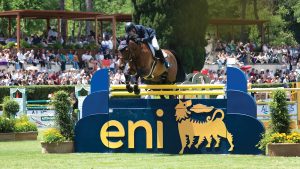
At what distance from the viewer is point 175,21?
42.4 meters

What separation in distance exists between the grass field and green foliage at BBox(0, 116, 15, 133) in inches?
181

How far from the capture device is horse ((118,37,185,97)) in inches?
724

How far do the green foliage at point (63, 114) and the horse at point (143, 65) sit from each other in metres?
1.35

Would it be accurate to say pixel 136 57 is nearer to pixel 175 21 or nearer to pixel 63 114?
pixel 63 114

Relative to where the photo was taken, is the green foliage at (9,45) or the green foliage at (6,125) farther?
the green foliage at (9,45)

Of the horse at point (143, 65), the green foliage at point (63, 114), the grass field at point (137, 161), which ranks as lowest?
the grass field at point (137, 161)

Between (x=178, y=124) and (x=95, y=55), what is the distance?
29.3m

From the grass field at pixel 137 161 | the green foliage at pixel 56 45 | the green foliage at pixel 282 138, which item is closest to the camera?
the grass field at pixel 137 161

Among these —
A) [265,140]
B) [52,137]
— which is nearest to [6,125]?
[52,137]

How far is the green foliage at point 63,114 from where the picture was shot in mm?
17625

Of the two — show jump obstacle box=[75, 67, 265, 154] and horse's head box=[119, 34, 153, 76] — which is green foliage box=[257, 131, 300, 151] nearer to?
show jump obstacle box=[75, 67, 265, 154]

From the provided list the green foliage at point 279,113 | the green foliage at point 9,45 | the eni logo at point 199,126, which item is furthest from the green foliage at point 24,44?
the green foliage at point 279,113

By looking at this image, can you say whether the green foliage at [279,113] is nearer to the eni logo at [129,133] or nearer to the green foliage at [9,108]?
the eni logo at [129,133]

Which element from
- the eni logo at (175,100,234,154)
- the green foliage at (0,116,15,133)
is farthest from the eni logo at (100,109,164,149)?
the green foliage at (0,116,15,133)
